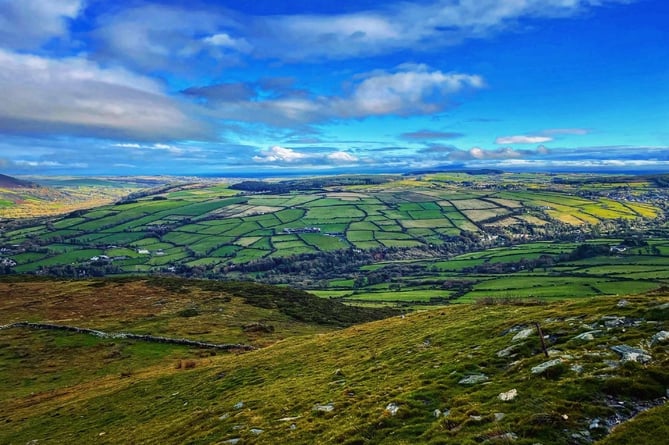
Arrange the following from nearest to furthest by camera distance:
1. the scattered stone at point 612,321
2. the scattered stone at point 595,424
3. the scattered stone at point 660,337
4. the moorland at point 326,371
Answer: the scattered stone at point 595,424, the moorland at point 326,371, the scattered stone at point 660,337, the scattered stone at point 612,321

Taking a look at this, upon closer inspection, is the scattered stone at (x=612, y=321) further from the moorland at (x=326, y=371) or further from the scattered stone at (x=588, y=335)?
the scattered stone at (x=588, y=335)

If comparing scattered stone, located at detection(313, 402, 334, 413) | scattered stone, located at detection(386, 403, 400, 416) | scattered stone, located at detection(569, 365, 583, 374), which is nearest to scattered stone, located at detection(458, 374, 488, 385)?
scattered stone, located at detection(386, 403, 400, 416)

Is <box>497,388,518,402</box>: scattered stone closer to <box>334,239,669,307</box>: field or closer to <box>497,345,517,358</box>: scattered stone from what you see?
<box>497,345,517,358</box>: scattered stone

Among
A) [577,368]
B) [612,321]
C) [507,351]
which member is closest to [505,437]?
[577,368]

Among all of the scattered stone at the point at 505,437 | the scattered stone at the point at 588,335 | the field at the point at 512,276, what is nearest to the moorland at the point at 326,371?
the scattered stone at the point at 505,437

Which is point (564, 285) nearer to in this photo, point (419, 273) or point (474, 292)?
point (474, 292)

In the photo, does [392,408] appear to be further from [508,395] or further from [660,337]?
[660,337]
